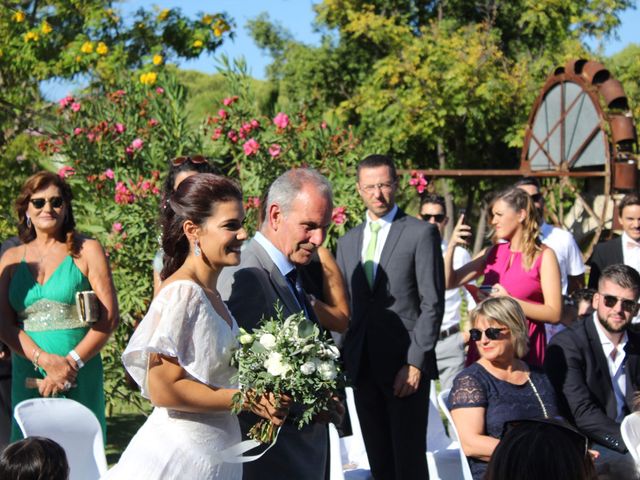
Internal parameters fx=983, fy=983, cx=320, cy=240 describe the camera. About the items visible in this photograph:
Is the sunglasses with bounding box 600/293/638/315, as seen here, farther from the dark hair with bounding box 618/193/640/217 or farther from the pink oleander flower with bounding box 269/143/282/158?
the pink oleander flower with bounding box 269/143/282/158

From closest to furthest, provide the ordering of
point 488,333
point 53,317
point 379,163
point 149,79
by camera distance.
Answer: point 488,333 < point 53,317 < point 379,163 < point 149,79

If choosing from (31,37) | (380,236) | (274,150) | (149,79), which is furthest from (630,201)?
(31,37)

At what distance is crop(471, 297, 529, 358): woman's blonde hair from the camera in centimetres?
509

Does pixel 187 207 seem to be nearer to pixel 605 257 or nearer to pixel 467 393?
pixel 467 393

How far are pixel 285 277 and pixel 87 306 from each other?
6.83ft

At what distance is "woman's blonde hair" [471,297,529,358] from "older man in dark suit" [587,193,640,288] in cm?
218

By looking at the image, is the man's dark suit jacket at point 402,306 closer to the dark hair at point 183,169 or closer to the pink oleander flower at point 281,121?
the dark hair at point 183,169

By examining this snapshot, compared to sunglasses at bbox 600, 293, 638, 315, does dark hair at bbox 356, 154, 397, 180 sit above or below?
above

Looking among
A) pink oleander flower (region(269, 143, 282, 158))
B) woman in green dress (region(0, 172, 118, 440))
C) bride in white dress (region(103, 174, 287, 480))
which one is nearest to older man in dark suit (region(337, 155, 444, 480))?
woman in green dress (region(0, 172, 118, 440))

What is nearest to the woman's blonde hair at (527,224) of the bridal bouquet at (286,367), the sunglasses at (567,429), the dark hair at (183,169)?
the dark hair at (183,169)

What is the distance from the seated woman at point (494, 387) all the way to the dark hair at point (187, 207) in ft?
6.40

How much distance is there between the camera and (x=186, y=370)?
324 cm

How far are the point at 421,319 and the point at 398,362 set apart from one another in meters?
0.29

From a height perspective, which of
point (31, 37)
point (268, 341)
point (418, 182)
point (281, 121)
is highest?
point (31, 37)
